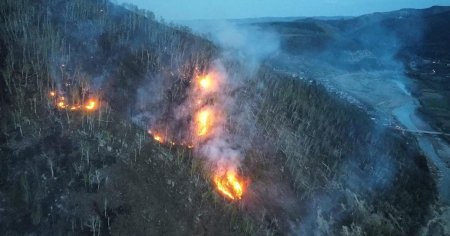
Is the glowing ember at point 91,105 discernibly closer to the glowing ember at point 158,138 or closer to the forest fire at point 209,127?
the forest fire at point 209,127

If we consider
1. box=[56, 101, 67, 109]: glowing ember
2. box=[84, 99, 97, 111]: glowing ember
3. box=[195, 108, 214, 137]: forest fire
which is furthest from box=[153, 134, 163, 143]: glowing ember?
box=[56, 101, 67, 109]: glowing ember

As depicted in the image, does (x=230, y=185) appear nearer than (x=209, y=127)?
Yes

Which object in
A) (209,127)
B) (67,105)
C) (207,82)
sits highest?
(67,105)

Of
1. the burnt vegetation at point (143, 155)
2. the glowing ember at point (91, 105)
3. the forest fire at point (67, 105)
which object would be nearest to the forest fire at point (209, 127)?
the burnt vegetation at point (143, 155)

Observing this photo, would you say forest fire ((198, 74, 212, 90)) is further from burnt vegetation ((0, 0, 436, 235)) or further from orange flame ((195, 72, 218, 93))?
burnt vegetation ((0, 0, 436, 235))

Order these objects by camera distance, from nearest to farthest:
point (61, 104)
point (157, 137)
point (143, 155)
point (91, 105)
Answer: point (143, 155) < point (61, 104) < point (91, 105) < point (157, 137)

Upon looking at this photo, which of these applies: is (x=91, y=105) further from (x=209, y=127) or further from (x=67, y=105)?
(x=209, y=127)

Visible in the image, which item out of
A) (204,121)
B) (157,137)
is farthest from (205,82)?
(157,137)
